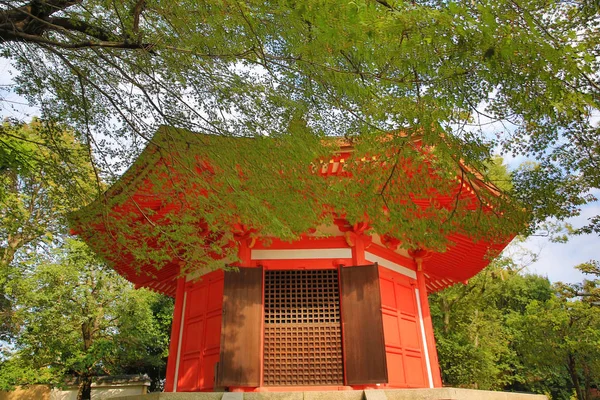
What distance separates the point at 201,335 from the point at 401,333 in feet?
10.4

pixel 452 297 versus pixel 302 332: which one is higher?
pixel 452 297

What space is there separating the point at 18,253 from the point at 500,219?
14.4 metres

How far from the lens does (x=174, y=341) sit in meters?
7.57

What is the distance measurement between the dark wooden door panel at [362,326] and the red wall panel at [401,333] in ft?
2.21

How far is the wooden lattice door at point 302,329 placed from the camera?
594 cm

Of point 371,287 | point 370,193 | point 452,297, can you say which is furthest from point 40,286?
point 452,297

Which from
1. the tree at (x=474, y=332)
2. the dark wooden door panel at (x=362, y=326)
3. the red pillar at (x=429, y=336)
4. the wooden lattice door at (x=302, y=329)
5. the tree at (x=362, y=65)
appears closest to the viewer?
the tree at (x=362, y=65)

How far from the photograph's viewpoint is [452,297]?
57.4 feet

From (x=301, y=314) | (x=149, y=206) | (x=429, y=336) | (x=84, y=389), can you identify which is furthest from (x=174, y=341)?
(x=84, y=389)

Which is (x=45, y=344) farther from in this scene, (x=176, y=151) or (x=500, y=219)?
(x=500, y=219)

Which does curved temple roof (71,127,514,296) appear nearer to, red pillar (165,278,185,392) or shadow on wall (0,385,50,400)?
red pillar (165,278,185,392)

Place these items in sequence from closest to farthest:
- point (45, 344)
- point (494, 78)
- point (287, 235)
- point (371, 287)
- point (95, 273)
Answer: point (494, 78)
point (287, 235)
point (371, 287)
point (45, 344)
point (95, 273)

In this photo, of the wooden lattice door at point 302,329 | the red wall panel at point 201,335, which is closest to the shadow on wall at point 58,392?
the red wall panel at point 201,335

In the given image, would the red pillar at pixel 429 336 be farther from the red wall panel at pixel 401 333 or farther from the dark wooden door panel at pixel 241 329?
the dark wooden door panel at pixel 241 329
